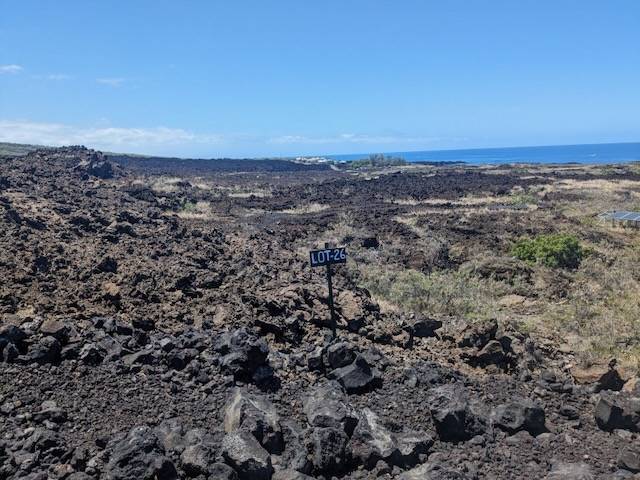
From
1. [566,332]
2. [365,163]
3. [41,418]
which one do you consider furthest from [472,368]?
[365,163]

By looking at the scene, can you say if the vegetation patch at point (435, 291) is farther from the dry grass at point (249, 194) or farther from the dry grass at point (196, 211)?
the dry grass at point (249, 194)

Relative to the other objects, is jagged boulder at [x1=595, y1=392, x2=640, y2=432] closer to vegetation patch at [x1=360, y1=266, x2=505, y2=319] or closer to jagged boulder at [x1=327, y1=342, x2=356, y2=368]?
jagged boulder at [x1=327, y1=342, x2=356, y2=368]

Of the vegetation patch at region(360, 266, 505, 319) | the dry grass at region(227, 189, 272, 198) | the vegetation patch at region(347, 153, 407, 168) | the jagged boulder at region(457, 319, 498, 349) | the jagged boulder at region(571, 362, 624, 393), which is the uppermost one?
the vegetation patch at region(347, 153, 407, 168)

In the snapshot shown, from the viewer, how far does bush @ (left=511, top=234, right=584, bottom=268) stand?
1724 centimetres

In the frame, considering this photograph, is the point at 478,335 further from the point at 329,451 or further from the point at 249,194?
the point at 249,194

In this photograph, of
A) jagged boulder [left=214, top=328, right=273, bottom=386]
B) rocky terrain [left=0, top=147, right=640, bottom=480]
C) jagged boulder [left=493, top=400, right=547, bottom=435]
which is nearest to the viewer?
rocky terrain [left=0, top=147, right=640, bottom=480]

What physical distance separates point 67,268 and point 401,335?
7.13m

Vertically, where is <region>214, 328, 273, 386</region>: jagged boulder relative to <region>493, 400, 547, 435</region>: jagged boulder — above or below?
above

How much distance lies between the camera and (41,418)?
573 centimetres

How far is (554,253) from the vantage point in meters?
17.4

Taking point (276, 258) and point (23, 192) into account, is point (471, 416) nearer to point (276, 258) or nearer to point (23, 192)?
point (276, 258)

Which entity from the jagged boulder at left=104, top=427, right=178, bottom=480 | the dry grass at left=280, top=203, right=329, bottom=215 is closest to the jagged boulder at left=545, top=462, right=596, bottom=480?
the jagged boulder at left=104, top=427, right=178, bottom=480

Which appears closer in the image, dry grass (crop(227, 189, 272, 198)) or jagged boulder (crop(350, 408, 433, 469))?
jagged boulder (crop(350, 408, 433, 469))

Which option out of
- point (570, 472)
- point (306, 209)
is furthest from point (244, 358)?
point (306, 209)
